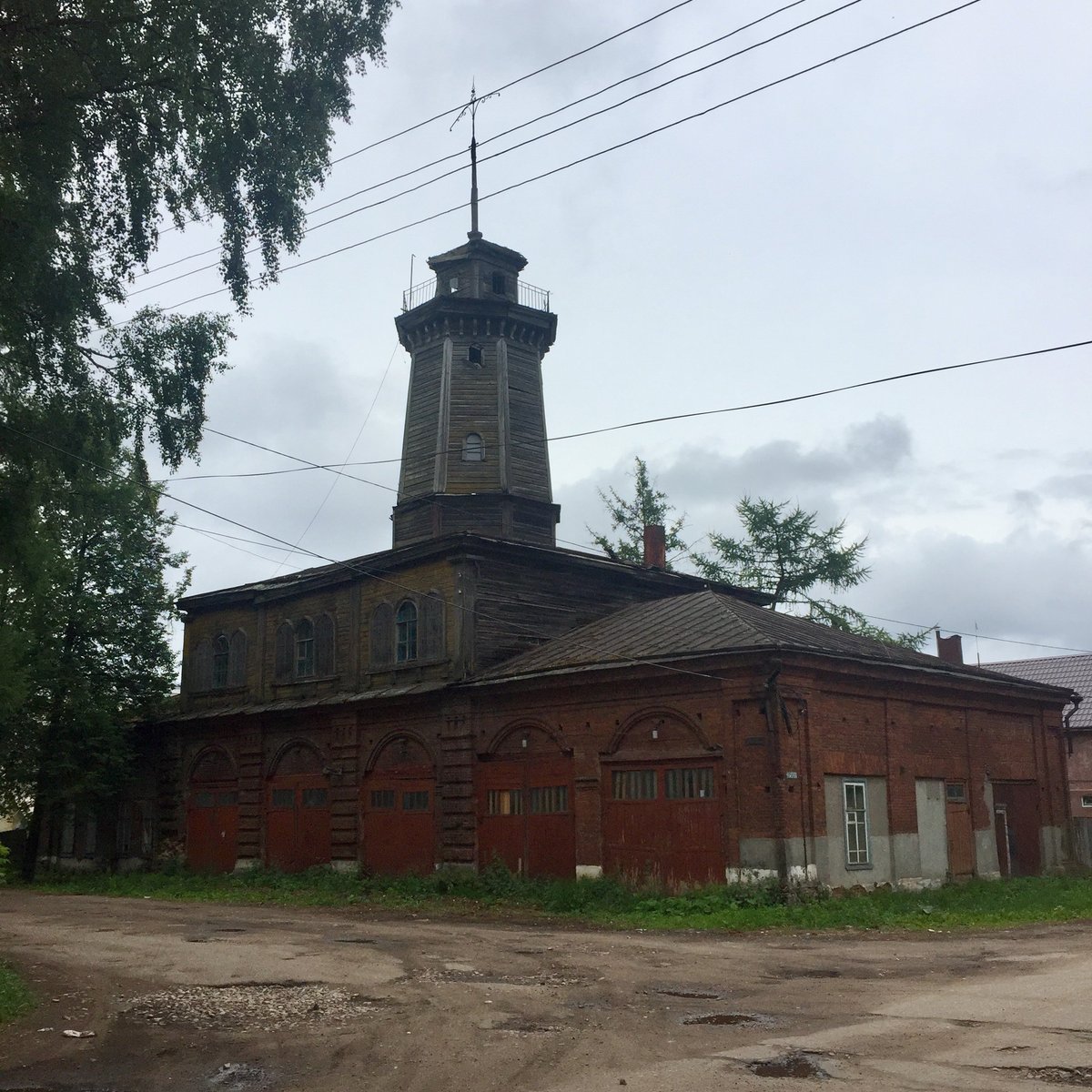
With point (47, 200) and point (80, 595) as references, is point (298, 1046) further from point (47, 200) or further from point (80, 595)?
point (80, 595)

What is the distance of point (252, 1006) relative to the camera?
10.3m

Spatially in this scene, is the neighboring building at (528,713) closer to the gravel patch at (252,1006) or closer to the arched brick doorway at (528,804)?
the arched brick doorway at (528,804)

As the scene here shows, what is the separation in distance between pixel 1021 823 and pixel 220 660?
20.9 metres

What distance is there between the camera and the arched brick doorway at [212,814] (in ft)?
97.7

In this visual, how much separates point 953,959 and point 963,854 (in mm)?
10407

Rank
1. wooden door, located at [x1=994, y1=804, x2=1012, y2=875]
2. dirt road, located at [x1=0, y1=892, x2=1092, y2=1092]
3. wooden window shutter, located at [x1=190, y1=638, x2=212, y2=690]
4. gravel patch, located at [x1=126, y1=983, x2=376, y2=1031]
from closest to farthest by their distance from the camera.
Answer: dirt road, located at [x1=0, y1=892, x2=1092, y2=1092]
gravel patch, located at [x1=126, y1=983, x2=376, y2=1031]
wooden door, located at [x1=994, y1=804, x2=1012, y2=875]
wooden window shutter, located at [x1=190, y1=638, x2=212, y2=690]

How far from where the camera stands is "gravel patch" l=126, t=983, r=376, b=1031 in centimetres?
964

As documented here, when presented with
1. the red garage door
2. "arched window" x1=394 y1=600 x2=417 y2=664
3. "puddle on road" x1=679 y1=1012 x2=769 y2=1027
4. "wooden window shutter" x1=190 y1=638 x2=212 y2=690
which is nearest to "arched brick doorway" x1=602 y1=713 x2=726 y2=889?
the red garage door

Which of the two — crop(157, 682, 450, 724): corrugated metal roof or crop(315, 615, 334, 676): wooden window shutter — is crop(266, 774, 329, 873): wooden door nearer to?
crop(157, 682, 450, 724): corrugated metal roof

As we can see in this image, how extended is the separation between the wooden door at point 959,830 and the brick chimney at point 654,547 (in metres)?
9.99

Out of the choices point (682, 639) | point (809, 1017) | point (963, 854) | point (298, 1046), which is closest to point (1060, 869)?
point (963, 854)

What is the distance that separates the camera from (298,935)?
→ 16.4 meters

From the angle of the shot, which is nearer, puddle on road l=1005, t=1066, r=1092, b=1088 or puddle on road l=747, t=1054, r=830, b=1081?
puddle on road l=1005, t=1066, r=1092, b=1088

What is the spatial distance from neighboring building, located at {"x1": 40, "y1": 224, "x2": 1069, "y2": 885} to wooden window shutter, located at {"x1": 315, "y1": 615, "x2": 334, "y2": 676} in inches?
3.9
